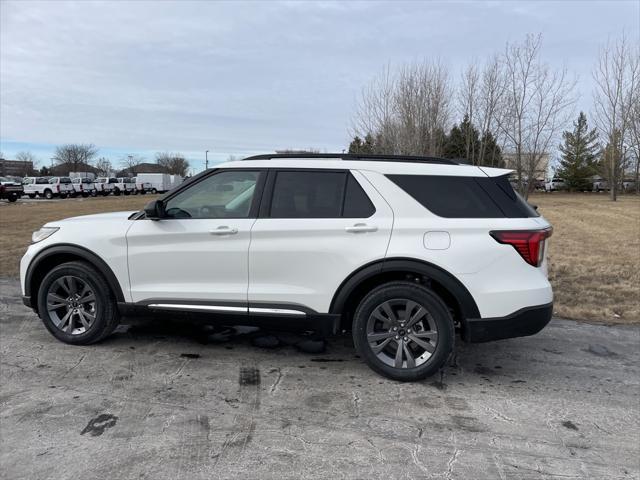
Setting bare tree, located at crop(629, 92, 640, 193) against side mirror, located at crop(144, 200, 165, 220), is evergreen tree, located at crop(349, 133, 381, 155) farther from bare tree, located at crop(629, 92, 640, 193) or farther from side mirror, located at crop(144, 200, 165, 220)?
side mirror, located at crop(144, 200, 165, 220)

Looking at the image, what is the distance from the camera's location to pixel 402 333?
405cm

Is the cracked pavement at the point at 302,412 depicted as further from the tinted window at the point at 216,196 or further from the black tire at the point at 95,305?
the tinted window at the point at 216,196

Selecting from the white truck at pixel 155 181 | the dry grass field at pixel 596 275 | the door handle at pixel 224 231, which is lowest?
the dry grass field at pixel 596 275

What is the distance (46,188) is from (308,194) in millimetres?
44355

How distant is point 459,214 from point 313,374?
5.77 feet

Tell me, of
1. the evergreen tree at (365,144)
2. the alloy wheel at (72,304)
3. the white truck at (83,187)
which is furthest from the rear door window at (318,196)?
the white truck at (83,187)

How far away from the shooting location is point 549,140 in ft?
91.5

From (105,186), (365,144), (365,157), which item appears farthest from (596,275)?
(105,186)

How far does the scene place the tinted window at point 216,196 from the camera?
4410 mm

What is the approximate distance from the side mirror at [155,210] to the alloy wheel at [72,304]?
96cm

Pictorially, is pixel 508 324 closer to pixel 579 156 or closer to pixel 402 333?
pixel 402 333

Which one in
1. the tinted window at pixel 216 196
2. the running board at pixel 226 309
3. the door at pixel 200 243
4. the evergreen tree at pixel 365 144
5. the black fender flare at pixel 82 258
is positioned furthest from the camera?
the evergreen tree at pixel 365 144

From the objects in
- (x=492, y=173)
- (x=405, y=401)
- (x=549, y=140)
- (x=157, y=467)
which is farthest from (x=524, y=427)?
(x=549, y=140)

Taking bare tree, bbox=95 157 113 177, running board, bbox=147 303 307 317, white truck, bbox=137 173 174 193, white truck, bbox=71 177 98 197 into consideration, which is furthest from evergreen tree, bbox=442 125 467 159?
bare tree, bbox=95 157 113 177
